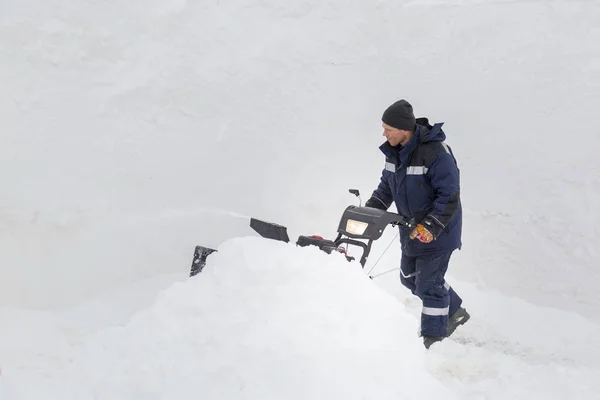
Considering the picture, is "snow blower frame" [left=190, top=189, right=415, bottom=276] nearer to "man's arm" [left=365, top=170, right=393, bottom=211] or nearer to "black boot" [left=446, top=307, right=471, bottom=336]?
"man's arm" [left=365, top=170, right=393, bottom=211]

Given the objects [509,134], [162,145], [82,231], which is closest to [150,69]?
[162,145]

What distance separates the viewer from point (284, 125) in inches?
243

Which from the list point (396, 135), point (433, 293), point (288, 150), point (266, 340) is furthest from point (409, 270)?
point (288, 150)

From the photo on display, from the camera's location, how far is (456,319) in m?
4.32

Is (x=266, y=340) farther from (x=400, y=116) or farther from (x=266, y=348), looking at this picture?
(x=400, y=116)

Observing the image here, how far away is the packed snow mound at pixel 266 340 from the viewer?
89.7 inches

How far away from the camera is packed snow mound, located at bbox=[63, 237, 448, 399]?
228 centimetres

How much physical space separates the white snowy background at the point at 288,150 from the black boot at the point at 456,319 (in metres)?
0.11

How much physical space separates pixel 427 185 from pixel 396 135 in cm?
41

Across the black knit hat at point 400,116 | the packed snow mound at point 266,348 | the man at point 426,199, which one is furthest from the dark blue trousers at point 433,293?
the black knit hat at point 400,116

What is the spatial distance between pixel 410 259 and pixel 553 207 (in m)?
1.87

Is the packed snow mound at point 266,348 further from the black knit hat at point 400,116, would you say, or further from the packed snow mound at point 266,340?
the black knit hat at point 400,116

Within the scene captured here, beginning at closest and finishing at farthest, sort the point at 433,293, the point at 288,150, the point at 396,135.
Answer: the point at 396,135
the point at 433,293
the point at 288,150

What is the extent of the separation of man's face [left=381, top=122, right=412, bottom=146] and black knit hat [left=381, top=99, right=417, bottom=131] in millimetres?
40
